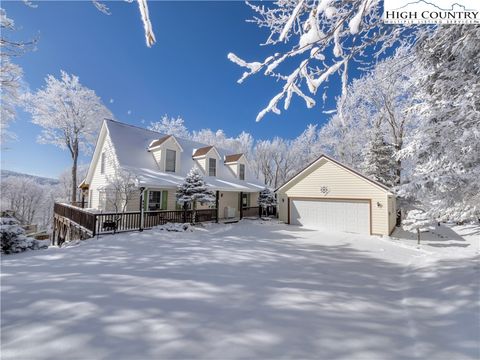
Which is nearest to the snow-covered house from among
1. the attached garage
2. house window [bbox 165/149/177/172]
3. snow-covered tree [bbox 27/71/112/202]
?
house window [bbox 165/149/177/172]

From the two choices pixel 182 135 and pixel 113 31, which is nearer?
pixel 113 31

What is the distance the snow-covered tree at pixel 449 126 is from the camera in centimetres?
429

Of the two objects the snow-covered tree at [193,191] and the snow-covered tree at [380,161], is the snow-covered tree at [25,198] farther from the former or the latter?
the snow-covered tree at [380,161]

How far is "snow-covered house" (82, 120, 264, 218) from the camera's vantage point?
12933 millimetres

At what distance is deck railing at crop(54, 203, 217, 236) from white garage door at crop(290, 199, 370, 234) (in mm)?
6136

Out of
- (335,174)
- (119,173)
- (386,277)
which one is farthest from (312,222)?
(119,173)

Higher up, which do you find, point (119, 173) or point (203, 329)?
point (119, 173)

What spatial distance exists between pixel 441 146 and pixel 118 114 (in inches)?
1031

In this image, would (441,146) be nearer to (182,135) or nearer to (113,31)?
(113,31)

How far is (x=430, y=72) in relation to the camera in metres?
5.31

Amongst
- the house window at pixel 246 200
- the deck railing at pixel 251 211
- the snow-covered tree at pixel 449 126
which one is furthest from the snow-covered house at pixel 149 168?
the snow-covered tree at pixel 449 126

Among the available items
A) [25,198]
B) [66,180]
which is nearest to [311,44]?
[66,180]

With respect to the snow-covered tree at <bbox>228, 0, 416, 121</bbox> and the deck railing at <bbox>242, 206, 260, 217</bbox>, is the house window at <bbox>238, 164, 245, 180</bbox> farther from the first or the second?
the snow-covered tree at <bbox>228, 0, 416, 121</bbox>

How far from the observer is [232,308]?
332cm
